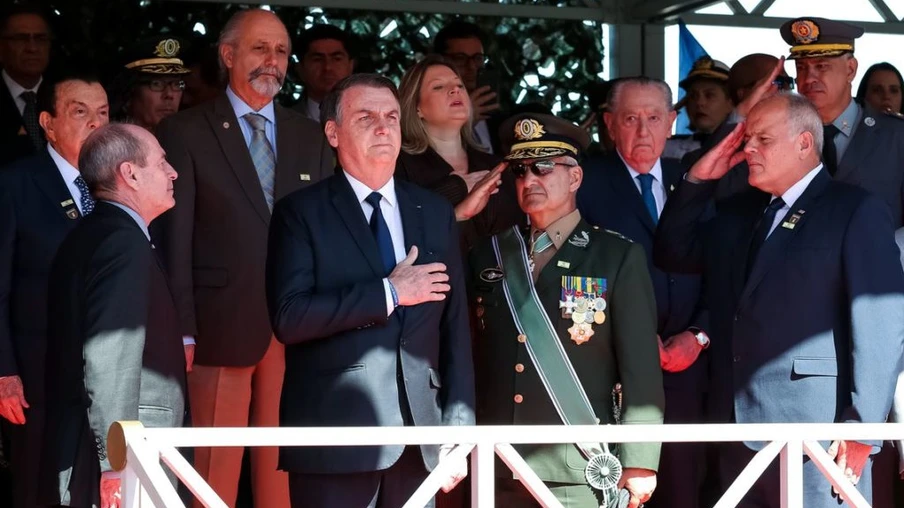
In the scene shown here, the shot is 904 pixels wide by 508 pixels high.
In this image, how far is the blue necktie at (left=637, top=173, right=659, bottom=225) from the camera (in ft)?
19.6

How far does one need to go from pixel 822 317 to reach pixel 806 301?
69 mm

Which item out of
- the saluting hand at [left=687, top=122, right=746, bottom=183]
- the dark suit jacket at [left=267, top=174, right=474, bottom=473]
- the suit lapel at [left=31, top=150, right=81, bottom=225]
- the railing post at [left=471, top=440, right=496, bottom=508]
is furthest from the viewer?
the suit lapel at [left=31, top=150, right=81, bottom=225]

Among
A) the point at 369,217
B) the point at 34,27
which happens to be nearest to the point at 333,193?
A: the point at 369,217

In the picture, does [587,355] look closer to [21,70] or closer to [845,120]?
[845,120]

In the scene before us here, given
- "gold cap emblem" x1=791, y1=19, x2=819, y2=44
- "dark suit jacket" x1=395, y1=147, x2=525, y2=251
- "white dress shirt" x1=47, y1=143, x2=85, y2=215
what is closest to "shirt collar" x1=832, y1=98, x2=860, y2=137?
"gold cap emblem" x1=791, y1=19, x2=819, y2=44

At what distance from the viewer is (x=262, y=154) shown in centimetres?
569

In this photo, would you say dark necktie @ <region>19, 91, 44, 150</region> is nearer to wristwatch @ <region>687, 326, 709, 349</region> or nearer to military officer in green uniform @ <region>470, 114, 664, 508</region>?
military officer in green uniform @ <region>470, 114, 664, 508</region>

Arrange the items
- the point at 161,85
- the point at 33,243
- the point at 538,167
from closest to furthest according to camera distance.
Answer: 1. the point at 538,167
2. the point at 33,243
3. the point at 161,85

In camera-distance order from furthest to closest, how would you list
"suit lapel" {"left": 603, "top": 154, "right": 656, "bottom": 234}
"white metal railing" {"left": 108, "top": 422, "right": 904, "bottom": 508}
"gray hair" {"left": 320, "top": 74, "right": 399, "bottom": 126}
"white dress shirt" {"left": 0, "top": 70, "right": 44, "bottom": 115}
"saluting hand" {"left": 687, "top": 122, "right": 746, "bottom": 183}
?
1. "white dress shirt" {"left": 0, "top": 70, "right": 44, "bottom": 115}
2. "suit lapel" {"left": 603, "top": 154, "right": 656, "bottom": 234}
3. "saluting hand" {"left": 687, "top": 122, "right": 746, "bottom": 183}
4. "gray hair" {"left": 320, "top": 74, "right": 399, "bottom": 126}
5. "white metal railing" {"left": 108, "top": 422, "right": 904, "bottom": 508}

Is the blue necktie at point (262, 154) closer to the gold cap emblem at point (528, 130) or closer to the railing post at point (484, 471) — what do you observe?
the gold cap emblem at point (528, 130)

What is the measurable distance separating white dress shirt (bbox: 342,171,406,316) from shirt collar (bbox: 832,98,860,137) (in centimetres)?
211

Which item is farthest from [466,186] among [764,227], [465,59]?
[465,59]

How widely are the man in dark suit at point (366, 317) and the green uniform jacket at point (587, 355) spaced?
0.40 metres

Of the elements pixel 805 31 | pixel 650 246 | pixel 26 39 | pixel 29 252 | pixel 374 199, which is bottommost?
pixel 650 246
